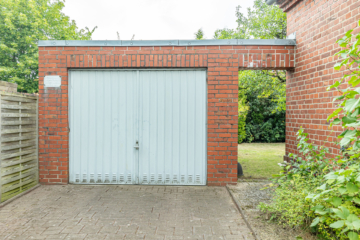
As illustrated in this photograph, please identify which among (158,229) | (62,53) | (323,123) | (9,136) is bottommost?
(158,229)

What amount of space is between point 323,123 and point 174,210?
2980 millimetres

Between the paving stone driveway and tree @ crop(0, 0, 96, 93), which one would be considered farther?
tree @ crop(0, 0, 96, 93)

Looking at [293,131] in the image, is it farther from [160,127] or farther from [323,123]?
[160,127]

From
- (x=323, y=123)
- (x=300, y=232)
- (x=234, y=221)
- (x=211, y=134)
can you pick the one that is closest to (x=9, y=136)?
(x=211, y=134)

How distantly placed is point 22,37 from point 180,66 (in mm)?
17040

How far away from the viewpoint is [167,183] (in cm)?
508

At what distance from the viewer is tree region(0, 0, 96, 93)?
16125mm

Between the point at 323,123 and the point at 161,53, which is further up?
the point at 161,53

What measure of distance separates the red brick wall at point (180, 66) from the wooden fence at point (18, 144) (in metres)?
0.20

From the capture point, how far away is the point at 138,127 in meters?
5.10

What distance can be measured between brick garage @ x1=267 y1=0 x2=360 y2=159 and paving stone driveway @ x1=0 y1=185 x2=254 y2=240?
2.11 metres

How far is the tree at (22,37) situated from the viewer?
16125mm

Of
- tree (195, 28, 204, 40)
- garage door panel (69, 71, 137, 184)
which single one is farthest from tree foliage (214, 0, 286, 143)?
tree (195, 28, 204, 40)

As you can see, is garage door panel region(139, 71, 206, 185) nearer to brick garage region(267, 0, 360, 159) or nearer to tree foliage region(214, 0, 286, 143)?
brick garage region(267, 0, 360, 159)
